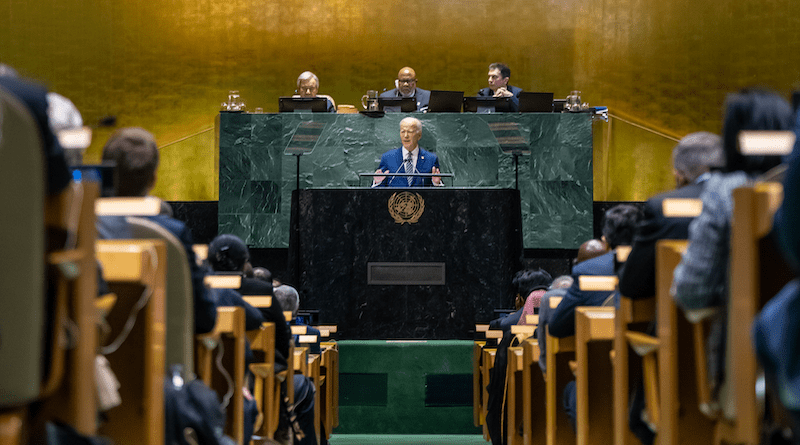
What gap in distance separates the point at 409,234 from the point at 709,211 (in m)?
A: 5.20

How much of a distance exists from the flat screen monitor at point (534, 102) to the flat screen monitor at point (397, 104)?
3.12 feet

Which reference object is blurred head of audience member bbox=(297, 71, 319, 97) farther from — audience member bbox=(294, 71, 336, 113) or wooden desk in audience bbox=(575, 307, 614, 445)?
wooden desk in audience bbox=(575, 307, 614, 445)

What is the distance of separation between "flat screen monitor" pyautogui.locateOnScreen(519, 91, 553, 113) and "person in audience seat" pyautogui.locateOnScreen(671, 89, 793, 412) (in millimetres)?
6219

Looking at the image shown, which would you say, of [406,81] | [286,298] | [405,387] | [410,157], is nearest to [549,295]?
[286,298]

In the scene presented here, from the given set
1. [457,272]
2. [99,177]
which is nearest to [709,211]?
[99,177]

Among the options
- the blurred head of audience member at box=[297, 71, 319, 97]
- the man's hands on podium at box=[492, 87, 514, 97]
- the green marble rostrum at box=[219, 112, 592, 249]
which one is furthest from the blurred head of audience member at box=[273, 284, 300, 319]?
the man's hands on podium at box=[492, 87, 514, 97]

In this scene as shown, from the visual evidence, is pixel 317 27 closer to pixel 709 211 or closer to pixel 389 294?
pixel 389 294

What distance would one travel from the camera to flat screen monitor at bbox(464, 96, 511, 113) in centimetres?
839

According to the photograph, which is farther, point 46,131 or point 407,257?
point 407,257

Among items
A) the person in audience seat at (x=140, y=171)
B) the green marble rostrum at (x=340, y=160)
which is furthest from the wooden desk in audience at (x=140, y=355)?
the green marble rostrum at (x=340, y=160)

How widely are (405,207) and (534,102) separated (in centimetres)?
177

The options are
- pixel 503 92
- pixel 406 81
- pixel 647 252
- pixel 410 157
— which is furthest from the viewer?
pixel 406 81

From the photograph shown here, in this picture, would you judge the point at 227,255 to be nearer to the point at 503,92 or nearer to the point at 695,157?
the point at 695,157

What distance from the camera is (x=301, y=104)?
8414 mm
